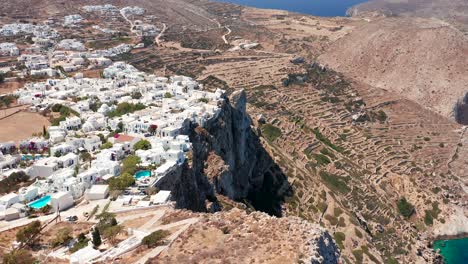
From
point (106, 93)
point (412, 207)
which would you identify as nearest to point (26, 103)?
point (106, 93)

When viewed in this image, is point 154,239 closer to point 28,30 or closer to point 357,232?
point 357,232

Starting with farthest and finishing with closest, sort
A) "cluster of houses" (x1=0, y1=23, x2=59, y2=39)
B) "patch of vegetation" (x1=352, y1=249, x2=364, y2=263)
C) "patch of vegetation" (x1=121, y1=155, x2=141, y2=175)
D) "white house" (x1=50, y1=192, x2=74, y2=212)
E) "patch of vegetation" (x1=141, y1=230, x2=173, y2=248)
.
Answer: "cluster of houses" (x1=0, y1=23, x2=59, y2=39) < "patch of vegetation" (x1=352, y1=249, x2=364, y2=263) < "patch of vegetation" (x1=121, y1=155, x2=141, y2=175) < "white house" (x1=50, y1=192, x2=74, y2=212) < "patch of vegetation" (x1=141, y1=230, x2=173, y2=248)

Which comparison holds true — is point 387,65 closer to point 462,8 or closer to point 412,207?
point 412,207

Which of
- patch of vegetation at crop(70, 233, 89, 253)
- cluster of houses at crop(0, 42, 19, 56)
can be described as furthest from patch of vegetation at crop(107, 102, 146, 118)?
cluster of houses at crop(0, 42, 19, 56)

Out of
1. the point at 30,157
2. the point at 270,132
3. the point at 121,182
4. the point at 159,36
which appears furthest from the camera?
the point at 159,36

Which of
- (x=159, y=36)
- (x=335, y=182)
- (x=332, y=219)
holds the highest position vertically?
(x=159, y=36)

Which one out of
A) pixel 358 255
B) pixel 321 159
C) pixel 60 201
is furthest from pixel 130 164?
pixel 321 159

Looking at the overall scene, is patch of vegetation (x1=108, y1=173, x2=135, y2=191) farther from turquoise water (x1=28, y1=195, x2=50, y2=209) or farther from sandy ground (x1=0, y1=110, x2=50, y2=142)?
sandy ground (x1=0, y1=110, x2=50, y2=142)
